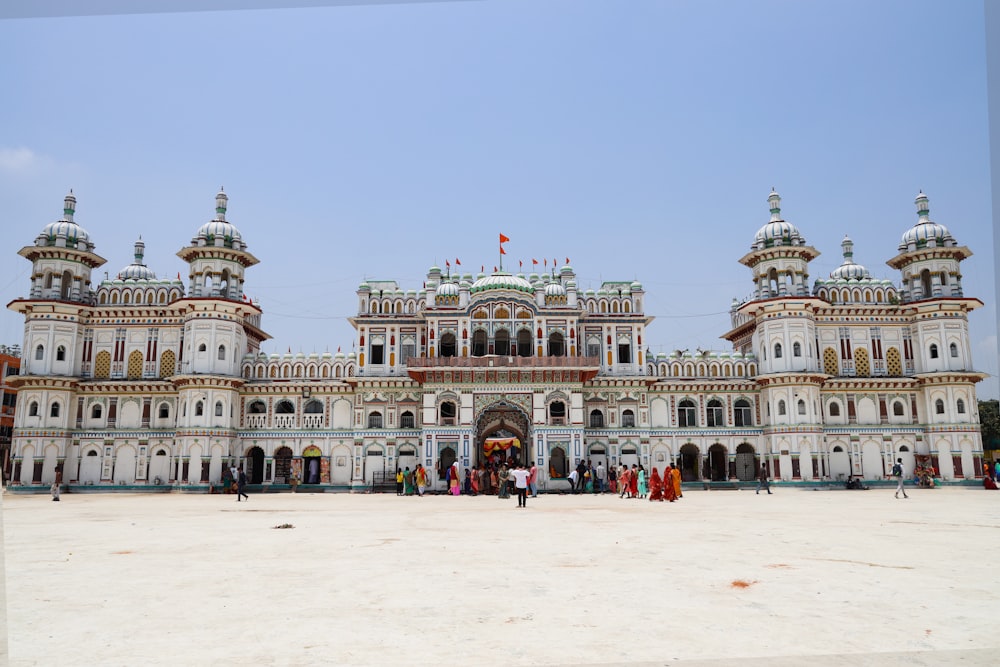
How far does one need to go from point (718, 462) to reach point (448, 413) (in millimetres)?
17312

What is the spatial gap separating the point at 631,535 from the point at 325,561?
6.61 meters

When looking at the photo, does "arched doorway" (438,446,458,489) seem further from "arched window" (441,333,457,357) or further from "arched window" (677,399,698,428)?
"arched window" (677,399,698,428)

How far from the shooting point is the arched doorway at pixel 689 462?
Result: 143 ft

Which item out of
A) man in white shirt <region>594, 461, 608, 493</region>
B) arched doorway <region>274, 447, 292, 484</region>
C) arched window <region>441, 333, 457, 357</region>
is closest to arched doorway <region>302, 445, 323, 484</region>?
arched doorway <region>274, 447, 292, 484</region>

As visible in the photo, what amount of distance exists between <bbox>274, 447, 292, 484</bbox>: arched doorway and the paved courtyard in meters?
26.6

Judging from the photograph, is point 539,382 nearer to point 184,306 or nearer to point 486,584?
point 184,306

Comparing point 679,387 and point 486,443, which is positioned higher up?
point 679,387

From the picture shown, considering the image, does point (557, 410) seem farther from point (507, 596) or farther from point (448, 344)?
point (507, 596)

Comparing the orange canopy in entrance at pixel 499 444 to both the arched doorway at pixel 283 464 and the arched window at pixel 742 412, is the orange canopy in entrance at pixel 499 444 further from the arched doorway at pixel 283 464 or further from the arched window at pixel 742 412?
the arched window at pixel 742 412

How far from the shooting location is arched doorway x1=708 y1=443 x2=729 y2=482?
4406 centimetres

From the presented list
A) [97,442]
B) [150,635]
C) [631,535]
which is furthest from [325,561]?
[97,442]

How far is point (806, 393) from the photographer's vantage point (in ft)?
137

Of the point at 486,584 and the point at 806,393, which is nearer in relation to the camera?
the point at 486,584

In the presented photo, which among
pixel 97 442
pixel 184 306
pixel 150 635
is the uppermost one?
pixel 184 306
